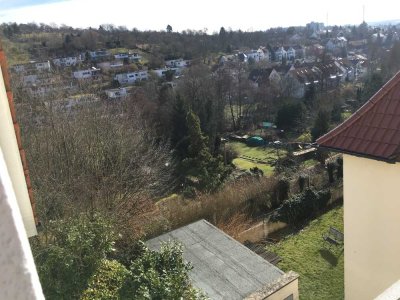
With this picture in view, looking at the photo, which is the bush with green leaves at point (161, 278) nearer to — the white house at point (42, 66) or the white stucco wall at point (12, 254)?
the white stucco wall at point (12, 254)

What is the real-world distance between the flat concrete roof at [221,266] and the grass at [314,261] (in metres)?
3.16

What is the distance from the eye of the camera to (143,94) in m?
31.5

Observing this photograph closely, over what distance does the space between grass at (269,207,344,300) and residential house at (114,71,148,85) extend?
121 ft

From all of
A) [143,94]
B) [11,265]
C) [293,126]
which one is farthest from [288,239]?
[293,126]

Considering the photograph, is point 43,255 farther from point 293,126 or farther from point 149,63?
point 149,63

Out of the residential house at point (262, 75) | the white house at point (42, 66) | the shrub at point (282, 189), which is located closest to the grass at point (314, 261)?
the shrub at point (282, 189)

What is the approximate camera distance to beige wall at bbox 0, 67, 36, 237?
1173mm

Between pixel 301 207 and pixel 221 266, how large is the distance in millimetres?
8590

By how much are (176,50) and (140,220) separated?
57.3 m

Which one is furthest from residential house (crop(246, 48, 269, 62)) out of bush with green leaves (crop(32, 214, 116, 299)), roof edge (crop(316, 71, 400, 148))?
roof edge (crop(316, 71, 400, 148))

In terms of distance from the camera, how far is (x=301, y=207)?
54.1ft

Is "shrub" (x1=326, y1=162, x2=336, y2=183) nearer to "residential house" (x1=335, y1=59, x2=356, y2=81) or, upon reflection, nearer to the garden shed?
the garden shed

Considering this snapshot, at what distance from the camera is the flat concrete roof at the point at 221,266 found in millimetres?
7898

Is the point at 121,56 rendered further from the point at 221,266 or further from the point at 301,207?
the point at 221,266
